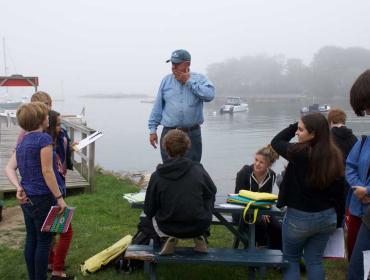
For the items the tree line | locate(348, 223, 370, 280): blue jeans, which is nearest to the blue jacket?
locate(348, 223, 370, 280): blue jeans

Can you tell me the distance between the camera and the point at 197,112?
500 cm

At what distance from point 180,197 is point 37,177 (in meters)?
1.16

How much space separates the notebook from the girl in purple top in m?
0.05

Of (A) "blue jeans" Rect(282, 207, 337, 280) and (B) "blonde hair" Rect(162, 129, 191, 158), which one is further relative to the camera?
(B) "blonde hair" Rect(162, 129, 191, 158)

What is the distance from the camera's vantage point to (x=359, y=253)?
3223mm

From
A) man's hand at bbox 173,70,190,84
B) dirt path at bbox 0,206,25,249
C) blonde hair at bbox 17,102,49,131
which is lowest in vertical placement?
dirt path at bbox 0,206,25,249

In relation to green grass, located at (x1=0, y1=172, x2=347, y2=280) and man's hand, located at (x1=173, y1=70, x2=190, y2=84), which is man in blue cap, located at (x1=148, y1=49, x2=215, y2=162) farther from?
green grass, located at (x1=0, y1=172, x2=347, y2=280)

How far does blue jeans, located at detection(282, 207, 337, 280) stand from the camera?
10.9ft

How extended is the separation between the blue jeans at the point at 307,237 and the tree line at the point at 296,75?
2230 inches

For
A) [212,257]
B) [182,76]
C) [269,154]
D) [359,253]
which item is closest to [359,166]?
[359,253]

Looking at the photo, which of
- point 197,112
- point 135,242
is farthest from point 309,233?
point 197,112

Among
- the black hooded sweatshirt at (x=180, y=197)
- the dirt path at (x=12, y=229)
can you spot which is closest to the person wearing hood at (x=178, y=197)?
the black hooded sweatshirt at (x=180, y=197)

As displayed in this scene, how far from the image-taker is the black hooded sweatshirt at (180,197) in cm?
344

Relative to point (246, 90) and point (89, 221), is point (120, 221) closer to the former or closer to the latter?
point (89, 221)
